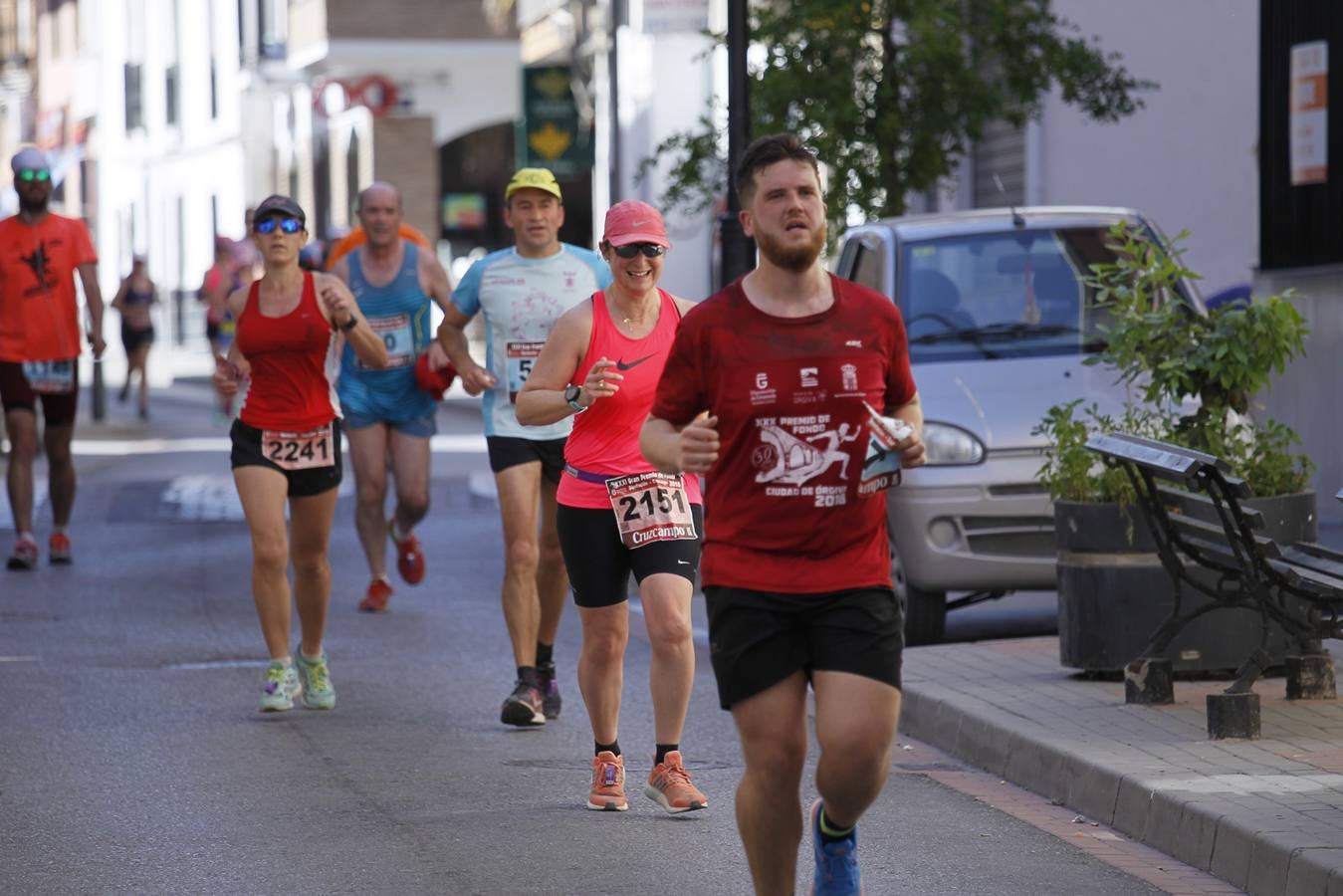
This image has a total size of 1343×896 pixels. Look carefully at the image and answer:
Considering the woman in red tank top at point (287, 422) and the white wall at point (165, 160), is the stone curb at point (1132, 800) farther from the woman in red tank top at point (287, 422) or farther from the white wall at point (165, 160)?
the white wall at point (165, 160)

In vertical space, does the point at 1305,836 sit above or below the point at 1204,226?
below

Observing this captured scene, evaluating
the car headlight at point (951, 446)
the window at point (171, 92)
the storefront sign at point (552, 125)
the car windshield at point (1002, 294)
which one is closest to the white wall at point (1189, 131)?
the car windshield at point (1002, 294)

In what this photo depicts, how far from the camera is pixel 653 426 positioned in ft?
18.0

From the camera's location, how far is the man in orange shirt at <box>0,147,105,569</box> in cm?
1409

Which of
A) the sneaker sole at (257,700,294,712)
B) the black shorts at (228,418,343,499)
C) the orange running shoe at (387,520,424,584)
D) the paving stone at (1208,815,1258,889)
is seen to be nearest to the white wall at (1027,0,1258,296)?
the orange running shoe at (387,520,424,584)

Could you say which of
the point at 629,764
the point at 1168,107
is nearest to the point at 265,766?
the point at 629,764

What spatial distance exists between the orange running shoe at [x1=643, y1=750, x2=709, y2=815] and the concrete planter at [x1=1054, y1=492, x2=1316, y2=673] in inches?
83.6

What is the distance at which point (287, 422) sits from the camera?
926 cm

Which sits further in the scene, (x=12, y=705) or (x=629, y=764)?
(x=12, y=705)

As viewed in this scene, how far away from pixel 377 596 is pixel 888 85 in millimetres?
5448

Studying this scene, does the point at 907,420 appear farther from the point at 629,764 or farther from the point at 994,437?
the point at 994,437

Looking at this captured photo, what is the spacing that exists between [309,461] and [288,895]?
124 inches

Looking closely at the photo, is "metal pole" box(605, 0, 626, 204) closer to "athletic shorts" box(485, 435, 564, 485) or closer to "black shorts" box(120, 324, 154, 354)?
"athletic shorts" box(485, 435, 564, 485)

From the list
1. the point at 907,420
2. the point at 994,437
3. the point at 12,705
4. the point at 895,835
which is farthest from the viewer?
the point at 994,437
